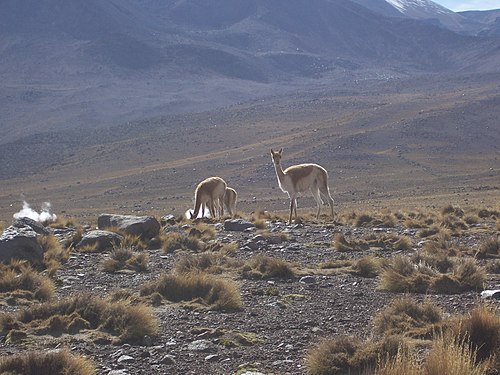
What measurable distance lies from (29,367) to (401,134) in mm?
77000

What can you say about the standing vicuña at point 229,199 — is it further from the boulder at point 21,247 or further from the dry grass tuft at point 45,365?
the dry grass tuft at point 45,365

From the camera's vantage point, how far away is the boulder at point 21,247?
13125 mm

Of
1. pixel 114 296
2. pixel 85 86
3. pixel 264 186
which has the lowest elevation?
pixel 264 186

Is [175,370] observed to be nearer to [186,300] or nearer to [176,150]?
[186,300]

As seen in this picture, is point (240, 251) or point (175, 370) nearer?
point (175, 370)

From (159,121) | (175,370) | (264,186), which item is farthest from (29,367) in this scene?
(159,121)


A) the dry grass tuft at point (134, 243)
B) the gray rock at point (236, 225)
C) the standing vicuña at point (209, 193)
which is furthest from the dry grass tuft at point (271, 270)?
the standing vicuña at point (209, 193)

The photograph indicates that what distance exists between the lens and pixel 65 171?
84375 millimetres

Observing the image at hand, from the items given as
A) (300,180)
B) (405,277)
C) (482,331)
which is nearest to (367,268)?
(405,277)

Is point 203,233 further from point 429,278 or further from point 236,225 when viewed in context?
point 429,278

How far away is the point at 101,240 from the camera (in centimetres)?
1591

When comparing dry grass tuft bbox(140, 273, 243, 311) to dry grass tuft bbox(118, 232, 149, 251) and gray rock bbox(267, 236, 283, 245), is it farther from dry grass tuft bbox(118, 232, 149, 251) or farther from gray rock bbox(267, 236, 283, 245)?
gray rock bbox(267, 236, 283, 245)

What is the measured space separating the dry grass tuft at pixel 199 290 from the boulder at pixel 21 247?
3.56 metres

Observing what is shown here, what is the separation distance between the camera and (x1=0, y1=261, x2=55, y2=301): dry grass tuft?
10.6 m
